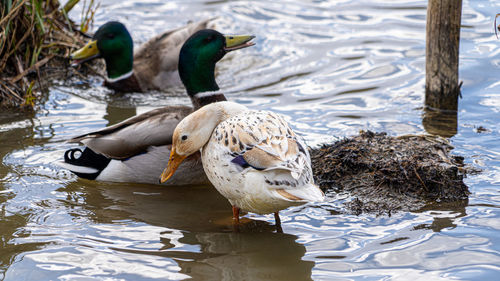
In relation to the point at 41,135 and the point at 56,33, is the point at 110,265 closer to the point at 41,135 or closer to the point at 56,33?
the point at 41,135

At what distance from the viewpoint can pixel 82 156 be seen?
5.84 meters

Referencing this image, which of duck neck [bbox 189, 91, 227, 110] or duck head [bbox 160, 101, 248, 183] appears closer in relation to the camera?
duck head [bbox 160, 101, 248, 183]

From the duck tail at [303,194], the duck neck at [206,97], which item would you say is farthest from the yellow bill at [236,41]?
the duck tail at [303,194]

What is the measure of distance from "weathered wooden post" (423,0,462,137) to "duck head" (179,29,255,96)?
1778mm

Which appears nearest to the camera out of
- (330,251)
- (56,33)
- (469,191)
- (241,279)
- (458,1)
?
(241,279)

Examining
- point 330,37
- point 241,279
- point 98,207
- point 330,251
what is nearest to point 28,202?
point 98,207

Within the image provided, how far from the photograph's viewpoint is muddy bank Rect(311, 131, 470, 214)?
5141 millimetres

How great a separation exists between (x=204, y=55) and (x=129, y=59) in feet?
7.16

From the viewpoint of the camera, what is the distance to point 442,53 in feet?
22.0

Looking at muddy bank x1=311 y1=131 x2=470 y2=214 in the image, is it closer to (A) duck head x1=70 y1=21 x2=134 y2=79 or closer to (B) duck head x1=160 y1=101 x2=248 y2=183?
(B) duck head x1=160 y1=101 x2=248 y2=183

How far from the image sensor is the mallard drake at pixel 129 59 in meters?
8.30

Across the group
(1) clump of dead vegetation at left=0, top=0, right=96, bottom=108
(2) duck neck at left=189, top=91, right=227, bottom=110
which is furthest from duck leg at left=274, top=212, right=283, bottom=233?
(1) clump of dead vegetation at left=0, top=0, right=96, bottom=108

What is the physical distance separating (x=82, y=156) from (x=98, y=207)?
675mm

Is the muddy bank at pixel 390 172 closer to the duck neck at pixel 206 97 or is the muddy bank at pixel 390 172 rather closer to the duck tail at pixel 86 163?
the duck neck at pixel 206 97
